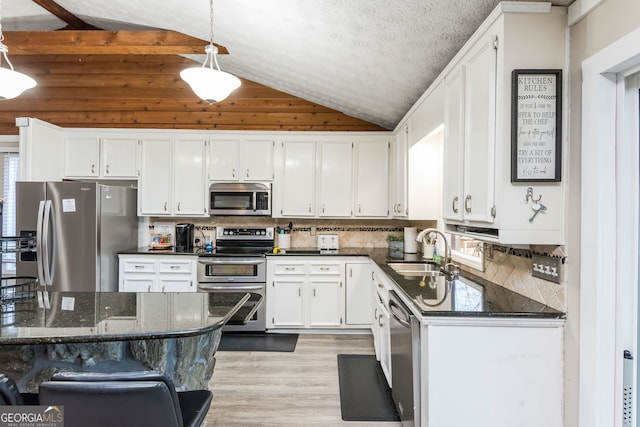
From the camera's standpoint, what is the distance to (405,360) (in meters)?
1.89

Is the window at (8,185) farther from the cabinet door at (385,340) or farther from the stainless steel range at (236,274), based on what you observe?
the cabinet door at (385,340)

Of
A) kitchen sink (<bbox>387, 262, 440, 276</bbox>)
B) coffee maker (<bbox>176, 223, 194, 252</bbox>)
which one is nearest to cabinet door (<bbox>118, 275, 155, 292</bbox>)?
coffee maker (<bbox>176, 223, 194, 252</bbox>)

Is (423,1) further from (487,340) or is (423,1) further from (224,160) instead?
(224,160)

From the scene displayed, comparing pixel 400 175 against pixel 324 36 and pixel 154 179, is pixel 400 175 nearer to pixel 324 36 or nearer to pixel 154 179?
pixel 324 36

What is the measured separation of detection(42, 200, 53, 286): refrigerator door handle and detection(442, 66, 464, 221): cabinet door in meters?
3.59

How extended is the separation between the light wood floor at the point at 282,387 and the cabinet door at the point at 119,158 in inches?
94.5

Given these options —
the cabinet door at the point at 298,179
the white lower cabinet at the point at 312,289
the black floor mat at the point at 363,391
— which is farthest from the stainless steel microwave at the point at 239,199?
the black floor mat at the point at 363,391

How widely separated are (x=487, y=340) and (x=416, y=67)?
5.96 ft

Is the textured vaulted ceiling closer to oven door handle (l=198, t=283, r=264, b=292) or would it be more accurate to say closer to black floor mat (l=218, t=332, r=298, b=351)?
oven door handle (l=198, t=283, r=264, b=292)

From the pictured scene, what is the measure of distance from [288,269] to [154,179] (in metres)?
1.92

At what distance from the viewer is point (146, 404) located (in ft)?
3.21

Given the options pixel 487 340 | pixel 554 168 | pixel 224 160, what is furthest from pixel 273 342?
pixel 554 168

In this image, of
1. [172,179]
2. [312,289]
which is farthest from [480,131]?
[172,179]

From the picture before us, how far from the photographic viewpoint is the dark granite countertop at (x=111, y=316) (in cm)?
121
